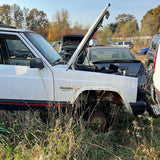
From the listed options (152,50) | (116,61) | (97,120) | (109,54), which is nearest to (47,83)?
(97,120)

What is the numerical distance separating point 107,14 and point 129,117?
7.35ft

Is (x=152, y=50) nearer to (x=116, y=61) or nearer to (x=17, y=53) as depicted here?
(x=116, y=61)

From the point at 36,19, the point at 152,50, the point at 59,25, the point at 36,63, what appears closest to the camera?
the point at 36,63

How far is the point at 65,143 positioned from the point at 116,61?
127 inches

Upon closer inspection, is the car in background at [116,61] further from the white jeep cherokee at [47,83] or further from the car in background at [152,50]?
the car in background at [152,50]

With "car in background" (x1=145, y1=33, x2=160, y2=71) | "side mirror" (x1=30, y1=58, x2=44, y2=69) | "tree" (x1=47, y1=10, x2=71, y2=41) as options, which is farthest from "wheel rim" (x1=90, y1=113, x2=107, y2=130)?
"tree" (x1=47, y1=10, x2=71, y2=41)

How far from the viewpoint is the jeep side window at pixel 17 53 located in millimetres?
3082

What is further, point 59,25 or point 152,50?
point 59,25

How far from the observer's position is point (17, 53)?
10.8 feet

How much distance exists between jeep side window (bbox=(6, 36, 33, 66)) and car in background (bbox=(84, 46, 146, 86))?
2.00 metres

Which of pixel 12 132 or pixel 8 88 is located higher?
pixel 8 88

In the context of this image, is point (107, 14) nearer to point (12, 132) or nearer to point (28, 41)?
point (28, 41)

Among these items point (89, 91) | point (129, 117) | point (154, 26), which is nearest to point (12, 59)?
point (89, 91)

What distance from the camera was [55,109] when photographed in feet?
9.99
